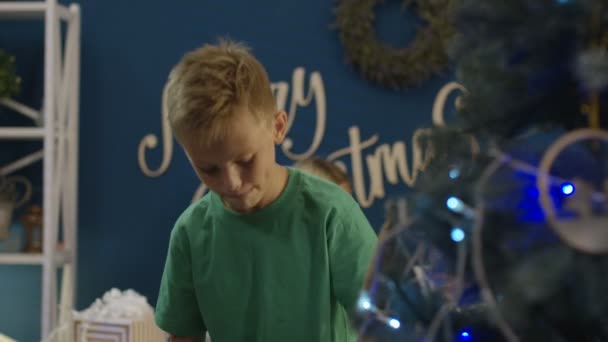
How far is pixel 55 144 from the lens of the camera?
12.1ft

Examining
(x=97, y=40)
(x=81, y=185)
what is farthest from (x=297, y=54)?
(x=81, y=185)

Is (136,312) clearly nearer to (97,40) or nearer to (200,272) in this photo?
(97,40)

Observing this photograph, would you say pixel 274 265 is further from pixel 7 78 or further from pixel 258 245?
pixel 7 78

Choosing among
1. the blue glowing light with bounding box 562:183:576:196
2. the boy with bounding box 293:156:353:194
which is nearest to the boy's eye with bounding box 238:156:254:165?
the blue glowing light with bounding box 562:183:576:196

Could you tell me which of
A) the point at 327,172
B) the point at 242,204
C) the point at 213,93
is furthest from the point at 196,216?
the point at 327,172

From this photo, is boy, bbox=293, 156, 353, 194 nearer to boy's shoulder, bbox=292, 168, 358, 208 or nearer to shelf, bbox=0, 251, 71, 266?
shelf, bbox=0, 251, 71, 266

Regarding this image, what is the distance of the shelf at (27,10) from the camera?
358 cm

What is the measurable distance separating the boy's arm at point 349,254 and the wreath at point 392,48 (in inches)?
89.9

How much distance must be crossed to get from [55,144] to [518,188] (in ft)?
10.5

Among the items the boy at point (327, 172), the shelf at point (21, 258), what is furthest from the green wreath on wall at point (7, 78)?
the boy at point (327, 172)

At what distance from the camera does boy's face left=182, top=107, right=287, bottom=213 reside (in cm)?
137

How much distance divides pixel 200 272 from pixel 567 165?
3.27 ft

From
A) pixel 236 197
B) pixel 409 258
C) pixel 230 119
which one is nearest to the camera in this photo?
pixel 409 258

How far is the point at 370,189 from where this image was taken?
3803mm
